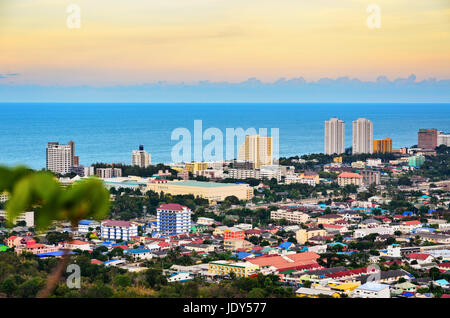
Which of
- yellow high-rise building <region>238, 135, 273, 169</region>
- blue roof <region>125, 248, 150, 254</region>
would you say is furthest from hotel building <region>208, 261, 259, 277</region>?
yellow high-rise building <region>238, 135, 273, 169</region>

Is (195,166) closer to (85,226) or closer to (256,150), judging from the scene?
(256,150)

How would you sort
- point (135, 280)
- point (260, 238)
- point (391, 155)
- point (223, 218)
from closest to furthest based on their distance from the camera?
point (135, 280)
point (260, 238)
point (223, 218)
point (391, 155)

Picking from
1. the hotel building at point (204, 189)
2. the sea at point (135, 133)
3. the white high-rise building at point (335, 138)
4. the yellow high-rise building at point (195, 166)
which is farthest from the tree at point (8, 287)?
the white high-rise building at point (335, 138)

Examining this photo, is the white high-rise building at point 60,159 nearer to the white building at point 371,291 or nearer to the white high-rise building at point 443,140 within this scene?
the white high-rise building at point 443,140
